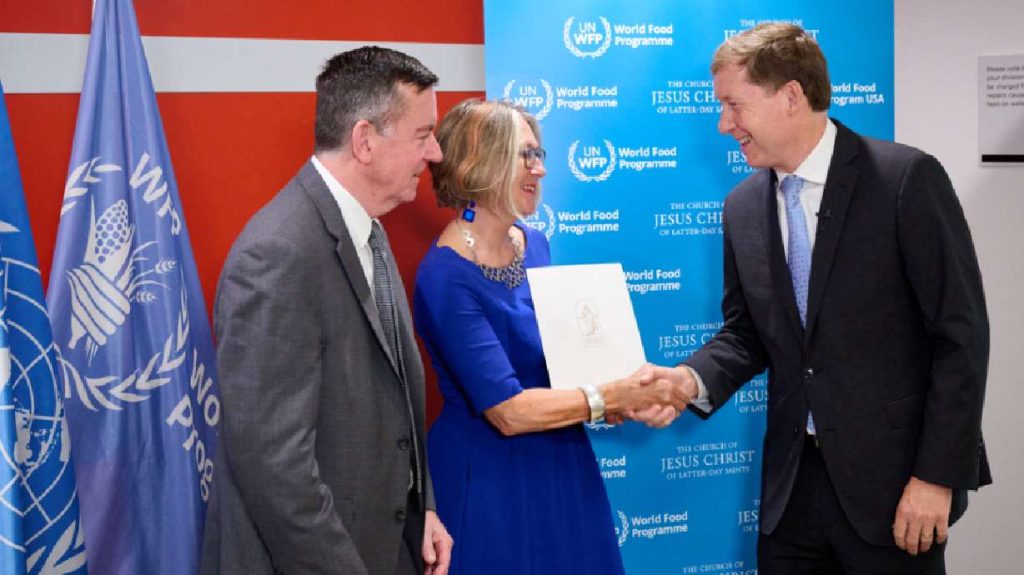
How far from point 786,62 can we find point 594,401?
1190 mm

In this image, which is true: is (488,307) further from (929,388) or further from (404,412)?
(929,388)

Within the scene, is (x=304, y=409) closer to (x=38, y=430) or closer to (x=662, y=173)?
(x=38, y=430)

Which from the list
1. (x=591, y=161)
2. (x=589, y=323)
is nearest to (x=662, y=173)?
(x=591, y=161)

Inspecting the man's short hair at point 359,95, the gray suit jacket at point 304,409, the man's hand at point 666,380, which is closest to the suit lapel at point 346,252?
the gray suit jacket at point 304,409

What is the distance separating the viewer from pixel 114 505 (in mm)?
2855

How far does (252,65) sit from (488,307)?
1.27 m

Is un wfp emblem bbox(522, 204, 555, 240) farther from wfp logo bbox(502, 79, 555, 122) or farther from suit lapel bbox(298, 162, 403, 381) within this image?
suit lapel bbox(298, 162, 403, 381)

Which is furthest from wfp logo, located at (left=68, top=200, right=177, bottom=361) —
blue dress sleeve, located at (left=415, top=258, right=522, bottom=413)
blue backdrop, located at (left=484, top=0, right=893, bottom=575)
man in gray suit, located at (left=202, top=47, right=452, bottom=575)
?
blue backdrop, located at (left=484, top=0, right=893, bottom=575)

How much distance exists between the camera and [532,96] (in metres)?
3.48

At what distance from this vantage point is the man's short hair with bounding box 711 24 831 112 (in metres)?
2.89

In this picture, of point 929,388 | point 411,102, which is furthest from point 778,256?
point 411,102

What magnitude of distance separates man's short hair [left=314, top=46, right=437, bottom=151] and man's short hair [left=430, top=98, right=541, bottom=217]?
53 centimetres

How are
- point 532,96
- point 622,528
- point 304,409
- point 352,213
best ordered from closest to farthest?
point 304,409
point 352,213
point 532,96
point 622,528

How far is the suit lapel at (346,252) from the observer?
7.51 feet
